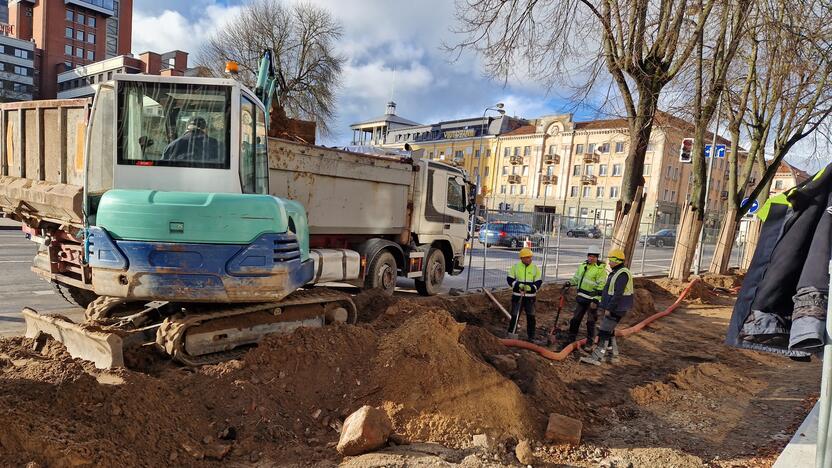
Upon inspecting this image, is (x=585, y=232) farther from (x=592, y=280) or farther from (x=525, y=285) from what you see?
(x=525, y=285)

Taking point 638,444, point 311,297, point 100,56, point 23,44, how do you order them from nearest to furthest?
1. point 638,444
2. point 311,297
3. point 23,44
4. point 100,56

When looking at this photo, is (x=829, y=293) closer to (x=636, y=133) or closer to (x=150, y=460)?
(x=150, y=460)

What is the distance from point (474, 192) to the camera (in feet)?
39.1

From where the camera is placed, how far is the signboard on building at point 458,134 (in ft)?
237

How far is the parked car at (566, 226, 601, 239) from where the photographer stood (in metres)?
16.8

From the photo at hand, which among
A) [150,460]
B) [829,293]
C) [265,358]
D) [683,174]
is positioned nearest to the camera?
[829,293]

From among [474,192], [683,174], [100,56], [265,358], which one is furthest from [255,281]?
[100,56]

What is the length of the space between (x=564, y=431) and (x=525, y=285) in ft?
11.7

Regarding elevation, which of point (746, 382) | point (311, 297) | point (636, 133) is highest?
point (636, 133)

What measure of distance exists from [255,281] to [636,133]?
828cm

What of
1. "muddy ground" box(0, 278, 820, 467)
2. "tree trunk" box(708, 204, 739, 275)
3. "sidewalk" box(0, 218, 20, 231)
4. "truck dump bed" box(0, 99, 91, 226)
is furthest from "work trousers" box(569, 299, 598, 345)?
"sidewalk" box(0, 218, 20, 231)

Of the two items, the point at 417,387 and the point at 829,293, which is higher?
the point at 829,293

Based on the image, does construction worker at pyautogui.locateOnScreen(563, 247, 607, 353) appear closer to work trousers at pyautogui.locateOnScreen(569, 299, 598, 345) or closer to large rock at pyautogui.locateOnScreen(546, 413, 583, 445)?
work trousers at pyautogui.locateOnScreen(569, 299, 598, 345)

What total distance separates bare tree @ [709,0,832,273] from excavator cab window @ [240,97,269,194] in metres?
9.17
